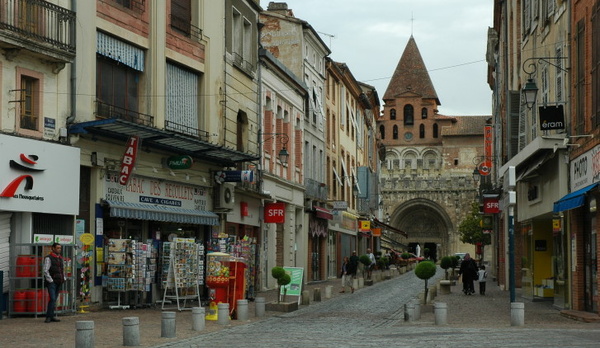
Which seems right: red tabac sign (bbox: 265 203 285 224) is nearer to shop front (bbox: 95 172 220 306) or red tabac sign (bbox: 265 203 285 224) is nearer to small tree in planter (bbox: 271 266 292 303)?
shop front (bbox: 95 172 220 306)

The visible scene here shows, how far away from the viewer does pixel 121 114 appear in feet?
80.8

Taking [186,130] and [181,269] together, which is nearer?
[181,269]

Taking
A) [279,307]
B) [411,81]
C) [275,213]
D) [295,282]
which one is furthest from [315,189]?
[411,81]

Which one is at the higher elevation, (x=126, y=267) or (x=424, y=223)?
(x=424, y=223)

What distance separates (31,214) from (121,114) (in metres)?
4.54

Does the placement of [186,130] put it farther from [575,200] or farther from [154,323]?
[575,200]

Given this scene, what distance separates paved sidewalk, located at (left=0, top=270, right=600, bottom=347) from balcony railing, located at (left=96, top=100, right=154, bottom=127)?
4.64m

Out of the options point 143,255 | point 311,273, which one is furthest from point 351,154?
point 143,255

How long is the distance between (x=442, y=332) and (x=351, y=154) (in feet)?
142

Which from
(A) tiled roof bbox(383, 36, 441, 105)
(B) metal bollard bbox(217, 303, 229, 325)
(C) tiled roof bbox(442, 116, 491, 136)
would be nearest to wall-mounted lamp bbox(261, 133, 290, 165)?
(B) metal bollard bbox(217, 303, 229, 325)

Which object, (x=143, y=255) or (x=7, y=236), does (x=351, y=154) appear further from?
(x=7, y=236)

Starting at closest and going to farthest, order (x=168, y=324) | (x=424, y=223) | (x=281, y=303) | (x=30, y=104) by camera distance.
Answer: (x=168, y=324), (x=30, y=104), (x=281, y=303), (x=424, y=223)

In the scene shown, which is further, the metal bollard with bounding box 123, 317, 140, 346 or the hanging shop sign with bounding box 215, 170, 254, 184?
the hanging shop sign with bounding box 215, 170, 254, 184

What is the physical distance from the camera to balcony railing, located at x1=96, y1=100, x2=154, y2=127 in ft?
77.8
